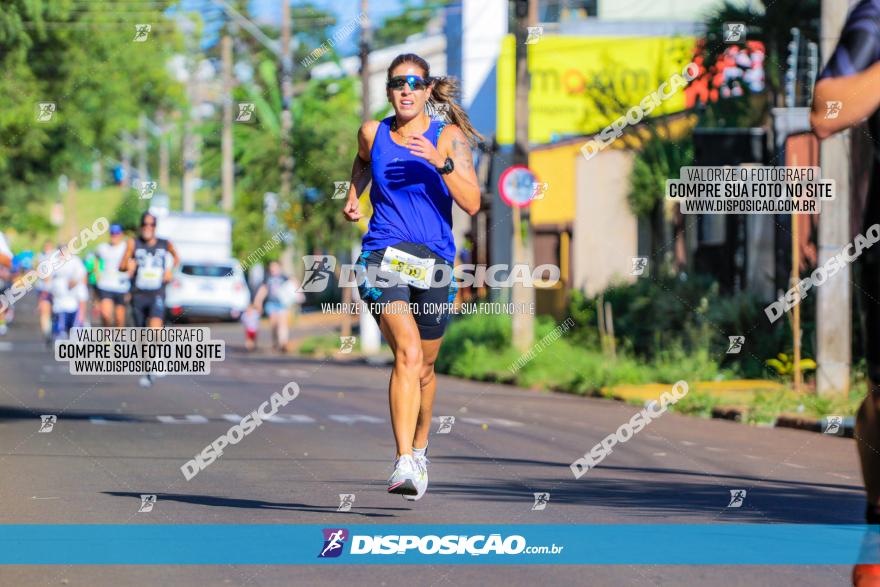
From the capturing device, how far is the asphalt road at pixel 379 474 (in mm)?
6406

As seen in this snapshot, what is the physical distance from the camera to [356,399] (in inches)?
702

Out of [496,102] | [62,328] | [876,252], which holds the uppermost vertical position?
[496,102]

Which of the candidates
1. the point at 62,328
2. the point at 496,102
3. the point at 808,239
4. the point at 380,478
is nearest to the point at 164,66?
the point at 496,102

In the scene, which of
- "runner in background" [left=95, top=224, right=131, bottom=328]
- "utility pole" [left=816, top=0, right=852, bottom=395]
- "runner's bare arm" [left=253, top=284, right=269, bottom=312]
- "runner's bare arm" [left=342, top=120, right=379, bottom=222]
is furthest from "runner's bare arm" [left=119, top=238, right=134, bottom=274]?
"runner's bare arm" [left=253, top=284, right=269, bottom=312]

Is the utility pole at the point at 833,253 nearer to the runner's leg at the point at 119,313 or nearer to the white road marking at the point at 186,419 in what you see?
the white road marking at the point at 186,419

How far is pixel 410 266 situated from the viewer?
803cm

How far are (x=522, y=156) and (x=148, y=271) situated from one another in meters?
7.03

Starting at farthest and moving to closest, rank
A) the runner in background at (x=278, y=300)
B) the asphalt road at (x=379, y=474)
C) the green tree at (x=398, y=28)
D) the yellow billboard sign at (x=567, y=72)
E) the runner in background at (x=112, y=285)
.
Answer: the green tree at (x=398, y=28) → the yellow billboard sign at (x=567, y=72) → the runner in background at (x=278, y=300) → the runner in background at (x=112, y=285) → the asphalt road at (x=379, y=474)

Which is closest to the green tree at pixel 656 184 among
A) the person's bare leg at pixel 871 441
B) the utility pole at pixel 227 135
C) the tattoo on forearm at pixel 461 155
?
the tattoo on forearm at pixel 461 155

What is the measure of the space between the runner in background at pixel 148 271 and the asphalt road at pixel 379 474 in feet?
2.90

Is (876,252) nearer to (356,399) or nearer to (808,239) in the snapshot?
(356,399)

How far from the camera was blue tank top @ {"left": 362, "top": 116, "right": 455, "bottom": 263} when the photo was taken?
8.02 m

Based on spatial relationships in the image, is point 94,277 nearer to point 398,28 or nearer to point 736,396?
point 736,396

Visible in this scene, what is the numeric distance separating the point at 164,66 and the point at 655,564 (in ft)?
134
